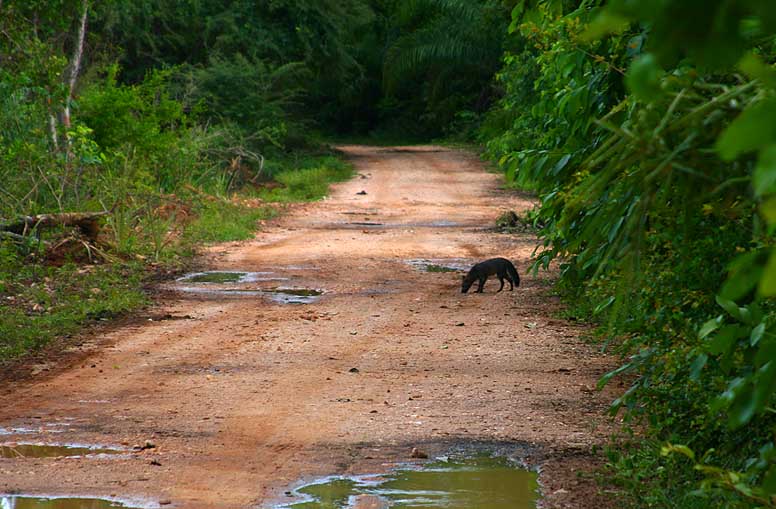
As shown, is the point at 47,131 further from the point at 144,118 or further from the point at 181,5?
the point at 181,5

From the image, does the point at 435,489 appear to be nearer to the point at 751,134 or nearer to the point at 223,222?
the point at 751,134

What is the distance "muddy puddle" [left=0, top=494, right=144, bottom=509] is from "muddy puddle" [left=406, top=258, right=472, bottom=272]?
8.15 m

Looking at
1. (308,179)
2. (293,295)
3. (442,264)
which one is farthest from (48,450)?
(308,179)

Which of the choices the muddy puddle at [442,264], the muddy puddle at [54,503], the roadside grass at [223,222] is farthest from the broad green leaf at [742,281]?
the roadside grass at [223,222]

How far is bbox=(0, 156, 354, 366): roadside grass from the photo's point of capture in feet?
28.9

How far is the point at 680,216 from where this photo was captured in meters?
4.56

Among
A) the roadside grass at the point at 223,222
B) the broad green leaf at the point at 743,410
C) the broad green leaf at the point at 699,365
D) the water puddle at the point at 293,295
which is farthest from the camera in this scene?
the roadside grass at the point at 223,222

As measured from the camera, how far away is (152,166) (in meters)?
16.4

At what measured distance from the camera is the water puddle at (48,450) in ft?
18.0

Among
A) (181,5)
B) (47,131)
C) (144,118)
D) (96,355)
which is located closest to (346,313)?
(96,355)

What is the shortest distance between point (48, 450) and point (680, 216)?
11.0 ft

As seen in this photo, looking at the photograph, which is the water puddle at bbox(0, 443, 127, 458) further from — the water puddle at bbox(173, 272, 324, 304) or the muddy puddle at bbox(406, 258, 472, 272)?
the muddy puddle at bbox(406, 258, 472, 272)

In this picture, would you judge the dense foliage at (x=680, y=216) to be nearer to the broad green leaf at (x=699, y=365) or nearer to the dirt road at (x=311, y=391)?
the broad green leaf at (x=699, y=365)

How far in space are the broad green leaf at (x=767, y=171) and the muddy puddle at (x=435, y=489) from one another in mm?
3722
